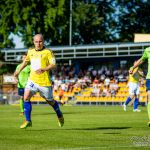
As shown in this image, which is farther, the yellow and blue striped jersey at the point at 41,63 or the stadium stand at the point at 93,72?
the stadium stand at the point at 93,72

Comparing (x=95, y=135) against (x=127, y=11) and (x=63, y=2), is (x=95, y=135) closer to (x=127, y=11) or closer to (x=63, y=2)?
(x=63, y=2)

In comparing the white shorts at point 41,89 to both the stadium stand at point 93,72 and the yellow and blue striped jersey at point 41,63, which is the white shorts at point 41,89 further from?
the stadium stand at point 93,72

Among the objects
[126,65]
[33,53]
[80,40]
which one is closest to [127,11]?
[80,40]

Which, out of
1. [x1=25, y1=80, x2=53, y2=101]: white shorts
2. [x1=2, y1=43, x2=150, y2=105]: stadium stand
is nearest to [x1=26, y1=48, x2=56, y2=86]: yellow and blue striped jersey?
[x1=25, y1=80, x2=53, y2=101]: white shorts

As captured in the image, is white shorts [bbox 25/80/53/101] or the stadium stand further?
the stadium stand

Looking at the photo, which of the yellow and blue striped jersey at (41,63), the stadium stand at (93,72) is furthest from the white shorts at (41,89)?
the stadium stand at (93,72)

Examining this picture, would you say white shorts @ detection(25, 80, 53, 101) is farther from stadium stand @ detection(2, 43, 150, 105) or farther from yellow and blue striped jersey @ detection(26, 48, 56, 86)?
stadium stand @ detection(2, 43, 150, 105)

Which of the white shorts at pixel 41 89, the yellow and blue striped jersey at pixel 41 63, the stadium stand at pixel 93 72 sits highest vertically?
the yellow and blue striped jersey at pixel 41 63

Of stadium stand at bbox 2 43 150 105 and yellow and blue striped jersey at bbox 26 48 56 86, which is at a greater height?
yellow and blue striped jersey at bbox 26 48 56 86

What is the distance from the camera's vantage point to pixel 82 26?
70.3m

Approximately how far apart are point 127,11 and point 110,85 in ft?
99.8

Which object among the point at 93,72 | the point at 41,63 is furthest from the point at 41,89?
the point at 93,72

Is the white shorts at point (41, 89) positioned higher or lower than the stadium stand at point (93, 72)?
higher

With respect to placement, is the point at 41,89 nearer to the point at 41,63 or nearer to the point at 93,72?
the point at 41,63
